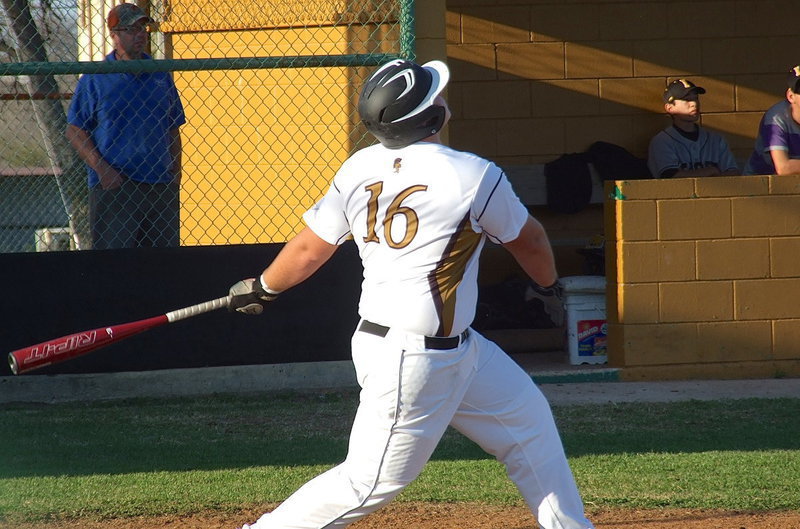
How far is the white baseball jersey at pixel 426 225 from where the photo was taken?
3.28 metres

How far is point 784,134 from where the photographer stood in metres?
7.77

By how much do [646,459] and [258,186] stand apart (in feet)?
12.6

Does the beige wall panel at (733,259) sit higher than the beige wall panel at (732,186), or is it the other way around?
the beige wall panel at (732,186)

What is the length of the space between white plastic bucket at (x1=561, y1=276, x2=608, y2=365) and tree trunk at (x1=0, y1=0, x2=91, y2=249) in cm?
349

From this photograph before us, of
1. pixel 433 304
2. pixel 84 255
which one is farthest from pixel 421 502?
pixel 84 255

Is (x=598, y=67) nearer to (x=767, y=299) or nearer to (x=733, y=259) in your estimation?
(x=733, y=259)

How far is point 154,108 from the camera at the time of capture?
703 cm

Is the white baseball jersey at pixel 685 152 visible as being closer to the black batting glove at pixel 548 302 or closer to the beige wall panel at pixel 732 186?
the beige wall panel at pixel 732 186

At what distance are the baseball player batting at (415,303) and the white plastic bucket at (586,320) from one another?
4413mm

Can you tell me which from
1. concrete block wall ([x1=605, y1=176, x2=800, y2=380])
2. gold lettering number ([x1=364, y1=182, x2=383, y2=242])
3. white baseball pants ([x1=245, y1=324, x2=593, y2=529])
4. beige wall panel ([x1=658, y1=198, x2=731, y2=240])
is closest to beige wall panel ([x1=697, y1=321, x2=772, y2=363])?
concrete block wall ([x1=605, y1=176, x2=800, y2=380])

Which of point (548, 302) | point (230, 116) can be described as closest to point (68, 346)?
point (230, 116)

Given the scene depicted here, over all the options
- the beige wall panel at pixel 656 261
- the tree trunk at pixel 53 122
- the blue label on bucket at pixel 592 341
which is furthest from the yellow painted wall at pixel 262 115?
the blue label on bucket at pixel 592 341

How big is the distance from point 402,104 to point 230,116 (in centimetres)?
506

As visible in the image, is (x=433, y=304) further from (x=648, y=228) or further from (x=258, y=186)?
(x=258, y=186)
